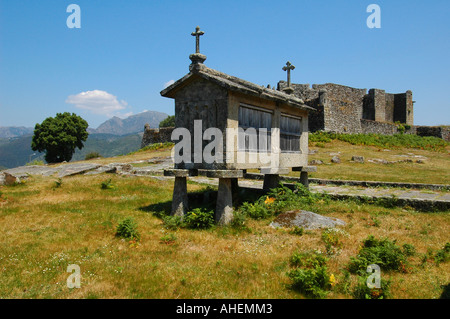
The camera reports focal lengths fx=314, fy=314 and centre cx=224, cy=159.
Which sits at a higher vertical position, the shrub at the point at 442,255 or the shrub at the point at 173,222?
the shrub at the point at 173,222

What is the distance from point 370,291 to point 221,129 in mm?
5495

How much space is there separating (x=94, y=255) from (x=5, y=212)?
562 centimetres

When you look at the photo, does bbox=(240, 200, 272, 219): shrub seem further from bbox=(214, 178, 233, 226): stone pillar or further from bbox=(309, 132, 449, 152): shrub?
bbox=(309, 132, 449, 152): shrub

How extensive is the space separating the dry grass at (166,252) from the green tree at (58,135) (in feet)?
128

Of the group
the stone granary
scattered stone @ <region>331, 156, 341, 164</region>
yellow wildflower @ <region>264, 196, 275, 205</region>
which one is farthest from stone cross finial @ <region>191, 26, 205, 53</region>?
scattered stone @ <region>331, 156, 341, 164</region>

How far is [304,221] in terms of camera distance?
29.6ft

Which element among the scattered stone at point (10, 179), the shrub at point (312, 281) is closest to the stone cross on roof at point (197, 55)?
the shrub at point (312, 281)

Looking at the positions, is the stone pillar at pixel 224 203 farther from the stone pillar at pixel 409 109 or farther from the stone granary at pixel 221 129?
the stone pillar at pixel 409 109

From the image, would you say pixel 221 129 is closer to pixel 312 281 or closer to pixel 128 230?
pixel 128 230

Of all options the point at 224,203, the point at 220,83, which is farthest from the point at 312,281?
the point at 220,83

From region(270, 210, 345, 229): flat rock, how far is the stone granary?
1.53 m

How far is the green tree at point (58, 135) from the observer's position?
46.6 meters

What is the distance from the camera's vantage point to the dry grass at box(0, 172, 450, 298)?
5.61 meters
